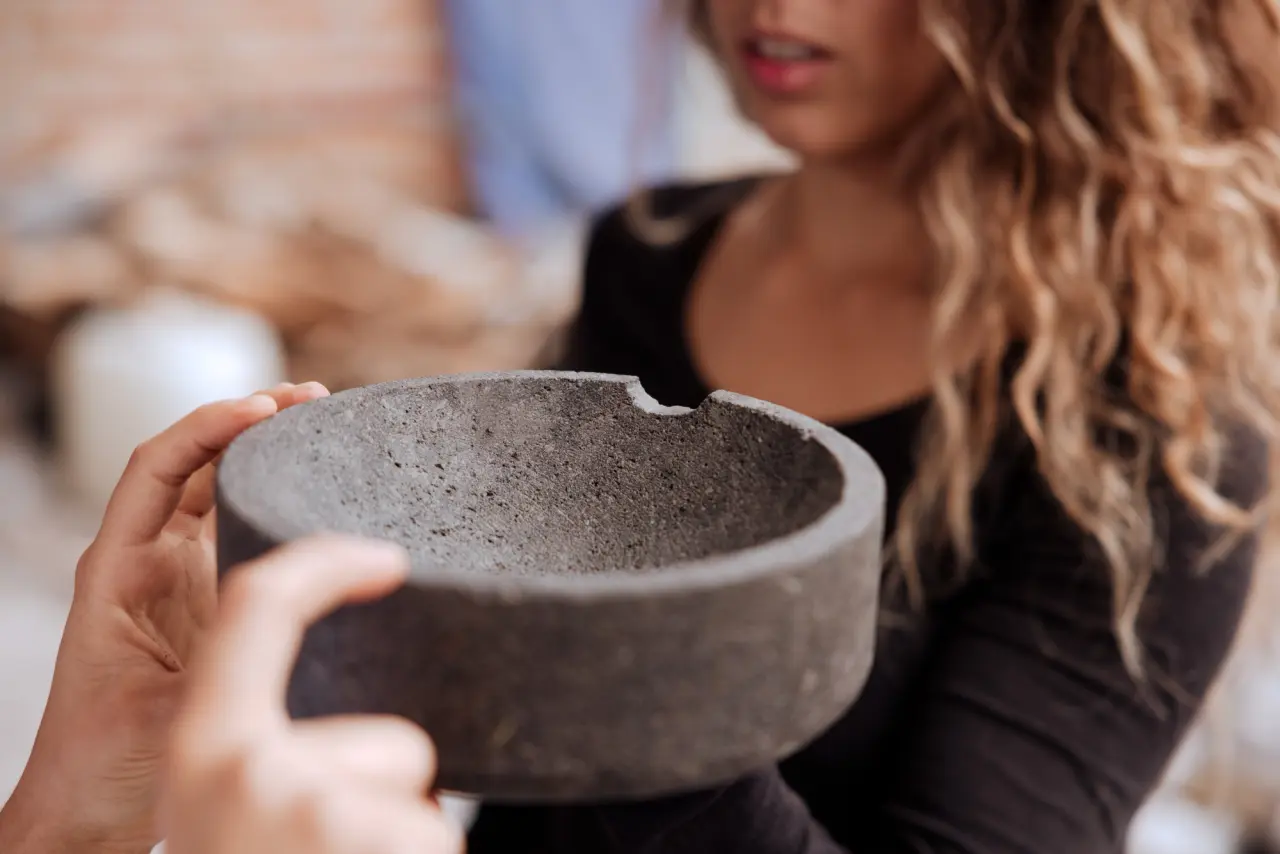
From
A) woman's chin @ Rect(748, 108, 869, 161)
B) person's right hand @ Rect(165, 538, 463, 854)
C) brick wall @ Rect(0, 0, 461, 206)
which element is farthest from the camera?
brick wall @ Rect(0, 0, 461, 206)

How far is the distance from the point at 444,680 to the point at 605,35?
3661mm

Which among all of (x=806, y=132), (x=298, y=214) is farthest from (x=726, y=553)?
(x=298, y=214)

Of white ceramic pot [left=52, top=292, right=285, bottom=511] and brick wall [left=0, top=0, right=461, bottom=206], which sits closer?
white ceramic pot [left=52, top=292, right=285, bottom=511]

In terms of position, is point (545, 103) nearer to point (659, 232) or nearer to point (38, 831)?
point (659, 232)

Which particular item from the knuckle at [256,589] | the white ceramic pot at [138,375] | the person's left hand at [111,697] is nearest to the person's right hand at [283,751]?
the knuckle at [256,589]

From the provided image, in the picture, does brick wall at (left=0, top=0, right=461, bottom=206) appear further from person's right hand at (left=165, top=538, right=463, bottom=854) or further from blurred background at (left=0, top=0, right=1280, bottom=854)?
person's right hand at (left=165, top=538, right=463, bottom=854)

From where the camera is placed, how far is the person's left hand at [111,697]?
631 millimetres

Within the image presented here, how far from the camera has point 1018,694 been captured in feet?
2.89

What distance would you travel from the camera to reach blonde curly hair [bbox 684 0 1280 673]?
898mm

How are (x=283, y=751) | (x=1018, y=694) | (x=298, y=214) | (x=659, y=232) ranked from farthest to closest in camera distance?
(x=298, y=214)
(x=659, y=232)
(x=1018, y=694)
(x=283, y=751)

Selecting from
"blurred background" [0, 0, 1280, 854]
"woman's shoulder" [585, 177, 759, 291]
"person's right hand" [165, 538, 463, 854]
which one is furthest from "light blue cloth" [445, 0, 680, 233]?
"person's right hand" [165, 538, 463, 854]

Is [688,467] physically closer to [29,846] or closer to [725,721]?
[725,721]

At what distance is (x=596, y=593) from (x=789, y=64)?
651 mm

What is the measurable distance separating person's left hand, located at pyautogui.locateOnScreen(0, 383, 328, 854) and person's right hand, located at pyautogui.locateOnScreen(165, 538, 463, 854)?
0.25m
